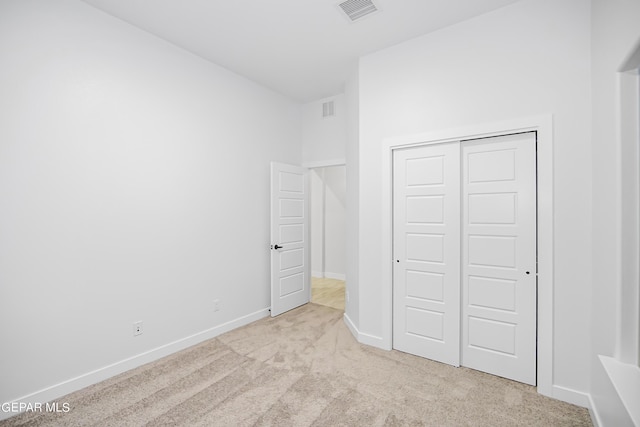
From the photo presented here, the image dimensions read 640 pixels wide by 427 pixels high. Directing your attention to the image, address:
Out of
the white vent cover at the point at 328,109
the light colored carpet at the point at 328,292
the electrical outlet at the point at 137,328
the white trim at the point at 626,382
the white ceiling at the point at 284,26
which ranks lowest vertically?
the light colored carpet at the point at 328,292

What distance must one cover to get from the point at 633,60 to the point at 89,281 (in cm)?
391

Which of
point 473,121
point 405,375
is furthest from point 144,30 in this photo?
point 405,375

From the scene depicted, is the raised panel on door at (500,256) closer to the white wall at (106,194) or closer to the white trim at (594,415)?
the white trim at (594,415)

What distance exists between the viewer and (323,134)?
4.35 meters

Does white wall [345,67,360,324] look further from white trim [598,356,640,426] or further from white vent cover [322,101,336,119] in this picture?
white trim [598,356,640,426]

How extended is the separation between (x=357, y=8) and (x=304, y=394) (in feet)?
10.3

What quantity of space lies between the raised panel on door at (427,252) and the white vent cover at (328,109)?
1.71 m

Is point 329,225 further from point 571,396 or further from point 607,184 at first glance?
point 607,184

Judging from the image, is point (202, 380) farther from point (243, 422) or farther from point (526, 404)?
point (526, 404)

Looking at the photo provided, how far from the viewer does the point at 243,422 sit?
1.91 meters

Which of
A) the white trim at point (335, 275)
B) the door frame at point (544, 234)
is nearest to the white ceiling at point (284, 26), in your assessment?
the door frame at point (544, 234)

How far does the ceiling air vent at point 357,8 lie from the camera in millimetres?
2352

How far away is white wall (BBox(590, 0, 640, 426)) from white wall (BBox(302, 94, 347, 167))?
8.68 ft

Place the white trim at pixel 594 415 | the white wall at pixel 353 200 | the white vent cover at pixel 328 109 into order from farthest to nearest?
the white vent cover at pixel 328 109
the white wall at pixel 353 200
the white trim at pixel 594 415
